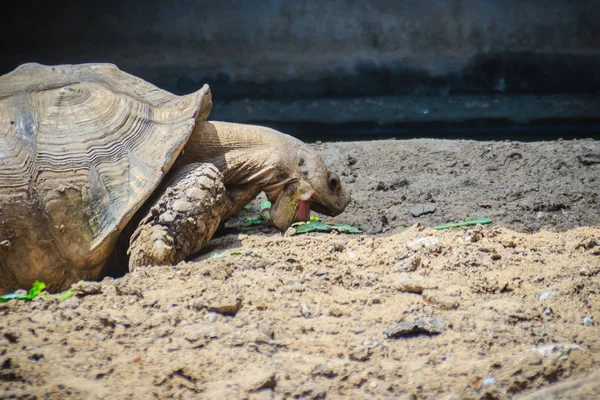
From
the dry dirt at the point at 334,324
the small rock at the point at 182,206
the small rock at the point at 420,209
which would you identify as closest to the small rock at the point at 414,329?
the dry dirt at the point at 334,324

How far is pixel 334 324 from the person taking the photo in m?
2.67

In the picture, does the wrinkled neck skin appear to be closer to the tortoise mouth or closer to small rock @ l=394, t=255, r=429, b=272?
the tortoise mouth

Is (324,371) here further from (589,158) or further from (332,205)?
(589,158)

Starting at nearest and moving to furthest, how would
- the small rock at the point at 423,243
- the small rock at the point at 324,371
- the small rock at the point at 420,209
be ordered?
the small rock at the point at 324,371, the small rock at the point at 423,243, the small rock at the point at 420,209

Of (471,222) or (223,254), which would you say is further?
(471,222)

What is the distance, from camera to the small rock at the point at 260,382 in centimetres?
219

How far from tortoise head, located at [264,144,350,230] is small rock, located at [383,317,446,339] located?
210 cm

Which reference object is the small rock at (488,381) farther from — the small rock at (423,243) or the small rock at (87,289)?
the small rock at (87,289)

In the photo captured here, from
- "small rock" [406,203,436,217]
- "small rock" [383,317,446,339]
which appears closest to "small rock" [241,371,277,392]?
"small rock" [383,317,446,339]

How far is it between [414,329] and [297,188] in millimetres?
2179

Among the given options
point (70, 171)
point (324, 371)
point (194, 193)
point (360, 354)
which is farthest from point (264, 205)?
point (324, 371)

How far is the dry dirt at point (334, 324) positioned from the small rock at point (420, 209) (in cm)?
96

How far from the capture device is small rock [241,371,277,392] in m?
2.19

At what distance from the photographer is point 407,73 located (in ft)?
24.3
